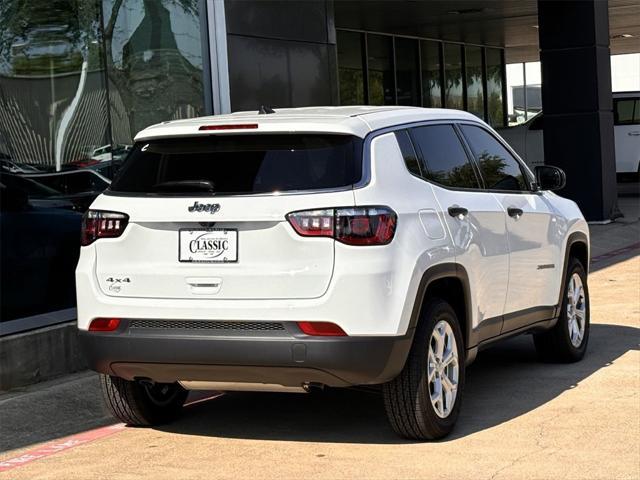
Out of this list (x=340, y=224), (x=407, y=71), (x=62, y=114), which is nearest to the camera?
(x=340, y=224)

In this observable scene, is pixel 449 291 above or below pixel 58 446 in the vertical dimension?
above

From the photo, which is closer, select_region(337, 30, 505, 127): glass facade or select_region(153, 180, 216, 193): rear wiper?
select_region(153, 180, 216, 193): rear wiper

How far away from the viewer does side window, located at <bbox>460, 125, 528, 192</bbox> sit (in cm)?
785

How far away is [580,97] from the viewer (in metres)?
19.3

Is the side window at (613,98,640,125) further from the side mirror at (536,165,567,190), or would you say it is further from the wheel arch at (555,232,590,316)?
the side mirror at (536,165,567,190)

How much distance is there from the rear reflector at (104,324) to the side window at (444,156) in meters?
1.85

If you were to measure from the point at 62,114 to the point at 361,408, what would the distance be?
374 centimetres

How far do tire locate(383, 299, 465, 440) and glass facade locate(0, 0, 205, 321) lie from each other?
11.7 ft

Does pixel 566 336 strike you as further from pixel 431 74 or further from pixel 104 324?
pixel 431 74

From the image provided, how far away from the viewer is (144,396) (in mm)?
7223

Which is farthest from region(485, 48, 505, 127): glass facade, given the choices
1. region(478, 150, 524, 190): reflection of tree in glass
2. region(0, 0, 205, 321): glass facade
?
region(478, 150, 524, 190): reflection of tree in glass

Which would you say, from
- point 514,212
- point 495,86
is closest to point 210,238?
point 514,212

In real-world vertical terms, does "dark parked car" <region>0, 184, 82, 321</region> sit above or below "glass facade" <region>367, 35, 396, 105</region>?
below

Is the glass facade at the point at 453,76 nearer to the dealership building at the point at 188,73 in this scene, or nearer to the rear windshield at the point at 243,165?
the dealership building at the point at 188,73
